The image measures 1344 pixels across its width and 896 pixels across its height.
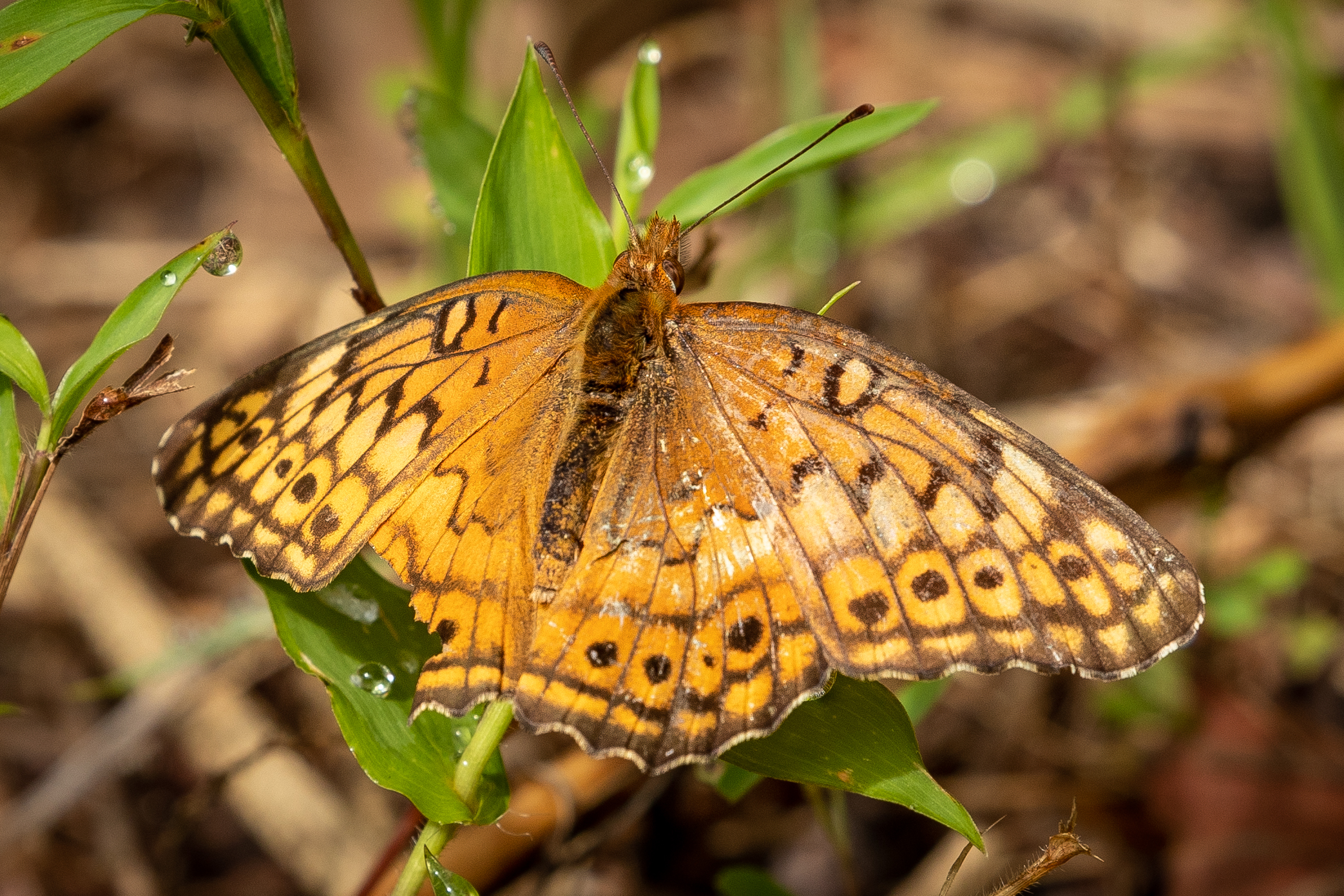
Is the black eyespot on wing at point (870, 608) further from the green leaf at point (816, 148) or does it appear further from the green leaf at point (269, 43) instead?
the green leaf at point (269, 43)

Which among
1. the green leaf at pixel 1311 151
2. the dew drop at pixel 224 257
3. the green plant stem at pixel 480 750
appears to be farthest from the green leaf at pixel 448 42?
the green leaf at pixel 1311 151

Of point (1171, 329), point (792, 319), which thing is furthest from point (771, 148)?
point (1171, 329)

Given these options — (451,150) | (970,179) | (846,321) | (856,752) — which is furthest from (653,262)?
(970,179)

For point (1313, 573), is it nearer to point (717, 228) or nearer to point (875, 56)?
point (717, 228)

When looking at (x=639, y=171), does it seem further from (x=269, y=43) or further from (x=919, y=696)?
(x=919, y=696)

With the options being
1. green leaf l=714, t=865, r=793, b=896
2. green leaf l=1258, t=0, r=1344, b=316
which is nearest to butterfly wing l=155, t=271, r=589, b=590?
green leaf l=714, t=865, r=793, b=896
